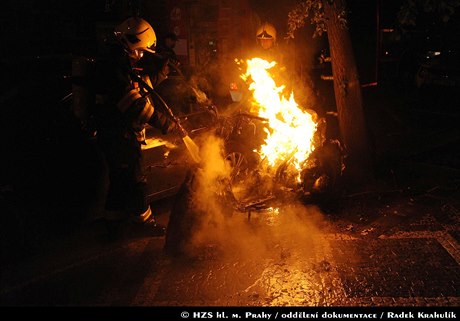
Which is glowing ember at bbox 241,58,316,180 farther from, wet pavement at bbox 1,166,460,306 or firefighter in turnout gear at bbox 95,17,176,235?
firefighter in turnout gear at bbox 95,17,176,235

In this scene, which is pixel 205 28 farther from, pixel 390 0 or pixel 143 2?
pixel 390 0

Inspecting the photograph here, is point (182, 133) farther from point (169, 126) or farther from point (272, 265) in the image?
point (272, 265)

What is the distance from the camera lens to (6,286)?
14.0 ft

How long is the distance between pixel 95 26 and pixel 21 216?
7.33 meters

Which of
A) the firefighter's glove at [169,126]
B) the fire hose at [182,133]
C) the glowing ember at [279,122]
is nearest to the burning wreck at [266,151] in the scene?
the glowing ember at [279,122]

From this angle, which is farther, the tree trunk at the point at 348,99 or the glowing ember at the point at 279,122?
the tree trunk at the point at 348,99

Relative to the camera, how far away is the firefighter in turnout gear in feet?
15.4

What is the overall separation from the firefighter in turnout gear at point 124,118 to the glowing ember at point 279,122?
6.36 ft

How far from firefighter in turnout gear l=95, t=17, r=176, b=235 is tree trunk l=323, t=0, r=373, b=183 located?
3.07 meters

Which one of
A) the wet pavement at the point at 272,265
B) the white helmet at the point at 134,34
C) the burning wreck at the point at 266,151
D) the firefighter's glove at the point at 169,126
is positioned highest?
the white helmet at the point at 134,34

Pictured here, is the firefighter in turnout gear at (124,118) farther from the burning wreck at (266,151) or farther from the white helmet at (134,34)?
the burning wreck at (266,151)

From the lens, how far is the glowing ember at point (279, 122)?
6250mm

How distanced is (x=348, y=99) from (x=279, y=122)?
1.33 metres

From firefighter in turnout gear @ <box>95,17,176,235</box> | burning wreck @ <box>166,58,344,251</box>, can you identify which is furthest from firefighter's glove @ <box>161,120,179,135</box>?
burning wreck @ <box>166,58,344,251</box>
